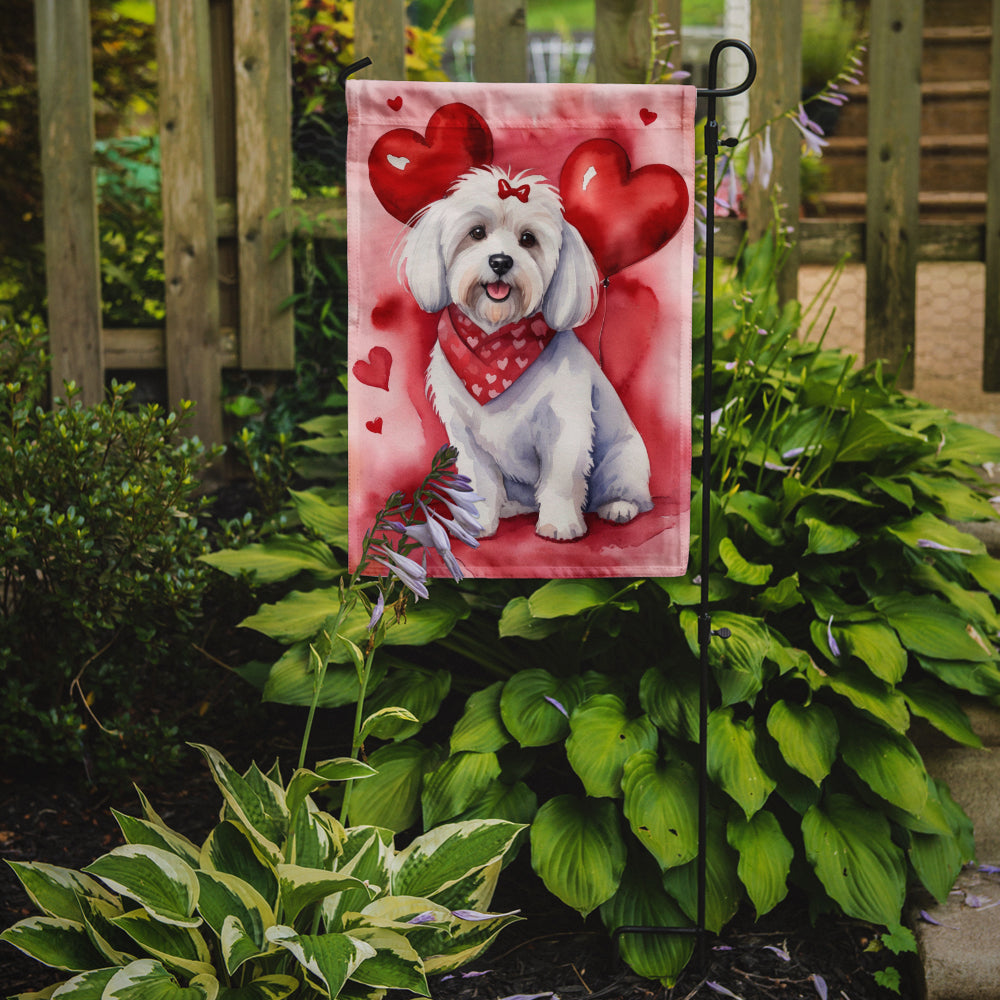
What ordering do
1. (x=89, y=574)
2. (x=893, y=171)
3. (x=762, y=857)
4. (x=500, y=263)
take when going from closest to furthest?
1. (x=500, y=263)
2. (x=762, y=857)
3. (x=89, y=574)
4. (x=893, y=171)

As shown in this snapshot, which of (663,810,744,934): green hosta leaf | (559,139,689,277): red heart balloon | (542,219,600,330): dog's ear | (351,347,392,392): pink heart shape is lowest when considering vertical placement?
(663,810,744,934): green hosta leaf

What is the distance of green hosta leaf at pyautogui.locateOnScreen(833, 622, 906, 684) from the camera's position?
1.96 meters

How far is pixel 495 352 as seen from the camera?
1.85 meters

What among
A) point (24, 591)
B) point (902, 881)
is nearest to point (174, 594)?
point (24, 591)

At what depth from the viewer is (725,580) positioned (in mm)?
2125

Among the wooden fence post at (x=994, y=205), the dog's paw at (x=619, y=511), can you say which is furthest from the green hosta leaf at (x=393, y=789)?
the wooden fence post at (x=994, y=205)

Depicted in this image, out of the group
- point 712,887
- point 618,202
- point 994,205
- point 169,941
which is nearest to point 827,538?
point 712,887

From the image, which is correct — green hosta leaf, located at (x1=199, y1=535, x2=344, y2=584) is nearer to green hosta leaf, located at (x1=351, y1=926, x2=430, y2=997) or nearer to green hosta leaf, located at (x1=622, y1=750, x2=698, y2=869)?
green hosta leaf, located at (x1=622, y1=750, x2=698, y2=869)

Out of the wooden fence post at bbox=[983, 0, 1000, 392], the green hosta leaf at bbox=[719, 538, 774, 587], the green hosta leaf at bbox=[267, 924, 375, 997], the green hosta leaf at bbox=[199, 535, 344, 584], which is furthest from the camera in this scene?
the wooden fence post at bbox=[983, 0, 1000, 392]

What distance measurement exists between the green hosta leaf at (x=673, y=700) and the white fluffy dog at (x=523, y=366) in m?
0.40

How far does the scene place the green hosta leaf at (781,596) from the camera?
2.06 m

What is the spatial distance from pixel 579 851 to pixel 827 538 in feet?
2.72

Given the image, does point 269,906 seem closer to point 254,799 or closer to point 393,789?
point 254,799

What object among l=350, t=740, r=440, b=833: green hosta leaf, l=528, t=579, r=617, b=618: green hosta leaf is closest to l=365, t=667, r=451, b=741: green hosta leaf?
l=350, t=740, r=440, b=833: green hosta leaf
